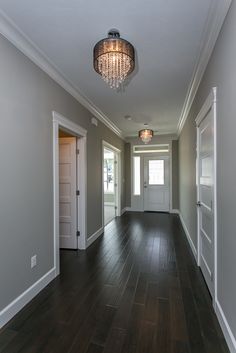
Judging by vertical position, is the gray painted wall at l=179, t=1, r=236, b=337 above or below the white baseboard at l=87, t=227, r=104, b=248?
above

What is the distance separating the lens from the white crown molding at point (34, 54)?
6.06ft

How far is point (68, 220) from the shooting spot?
3.80 m

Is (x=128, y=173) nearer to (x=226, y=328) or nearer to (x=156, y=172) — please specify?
(x=156, y=172)

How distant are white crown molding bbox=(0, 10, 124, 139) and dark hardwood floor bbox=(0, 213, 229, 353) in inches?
103

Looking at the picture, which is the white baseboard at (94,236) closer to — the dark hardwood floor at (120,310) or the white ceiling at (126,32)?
the dark hardwood floor at (120,310)

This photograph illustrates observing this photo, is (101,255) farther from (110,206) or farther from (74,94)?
(110,206)

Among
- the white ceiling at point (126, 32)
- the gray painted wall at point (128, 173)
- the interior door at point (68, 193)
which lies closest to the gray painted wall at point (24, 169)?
the white ceiling at point (126, 32)

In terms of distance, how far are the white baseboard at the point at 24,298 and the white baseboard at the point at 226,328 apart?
188 cm

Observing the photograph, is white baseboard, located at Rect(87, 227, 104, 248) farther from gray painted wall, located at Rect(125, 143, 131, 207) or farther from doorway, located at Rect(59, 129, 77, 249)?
gray painted wall, located at Rect(125, 143, 131, 207)

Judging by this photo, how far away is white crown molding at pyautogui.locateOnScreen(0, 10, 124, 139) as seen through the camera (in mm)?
1848

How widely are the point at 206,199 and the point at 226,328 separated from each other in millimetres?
1321

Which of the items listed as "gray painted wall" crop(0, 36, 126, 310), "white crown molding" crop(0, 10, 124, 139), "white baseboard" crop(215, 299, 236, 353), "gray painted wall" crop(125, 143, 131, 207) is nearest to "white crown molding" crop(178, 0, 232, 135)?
"white crown molding" crop(0, 10, 124, 139)

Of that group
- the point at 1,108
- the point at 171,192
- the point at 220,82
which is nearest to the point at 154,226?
the point at 171,192

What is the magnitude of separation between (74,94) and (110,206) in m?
5.35
